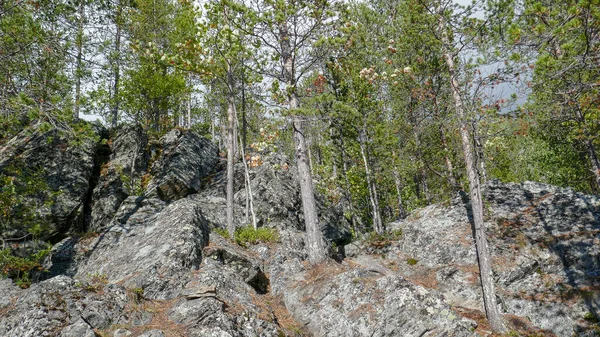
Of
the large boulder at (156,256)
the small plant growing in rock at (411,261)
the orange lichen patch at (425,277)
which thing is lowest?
the orange lichen patch at (425,277)

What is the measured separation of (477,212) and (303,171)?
552 cm

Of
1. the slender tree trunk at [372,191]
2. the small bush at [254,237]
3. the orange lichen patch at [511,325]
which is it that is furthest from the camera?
the slender tree trunk at [372,191]

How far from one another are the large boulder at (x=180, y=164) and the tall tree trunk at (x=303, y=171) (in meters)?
11.1

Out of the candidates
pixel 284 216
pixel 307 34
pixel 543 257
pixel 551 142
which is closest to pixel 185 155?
pixel 284 216

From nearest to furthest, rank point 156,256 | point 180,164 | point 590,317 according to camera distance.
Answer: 1. point 156,256
2. point 590,317
3. point 180,164

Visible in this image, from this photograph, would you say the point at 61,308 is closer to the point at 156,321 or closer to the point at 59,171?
the point at 156,321

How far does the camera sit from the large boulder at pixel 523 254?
32.3 feet

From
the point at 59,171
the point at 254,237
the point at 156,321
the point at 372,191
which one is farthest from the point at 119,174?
the point at 156,321

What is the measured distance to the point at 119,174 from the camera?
753 inches

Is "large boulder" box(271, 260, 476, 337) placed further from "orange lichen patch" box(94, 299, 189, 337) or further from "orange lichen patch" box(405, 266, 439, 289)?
"orange lichen patch" box(405, 266, 439, 289)

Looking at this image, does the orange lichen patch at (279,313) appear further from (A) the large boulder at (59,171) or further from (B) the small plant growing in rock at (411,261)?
(A) the large boulder at (59,171)

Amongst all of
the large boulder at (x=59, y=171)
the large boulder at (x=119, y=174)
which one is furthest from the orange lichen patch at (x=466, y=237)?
the large boulder at (x=59, y=171)

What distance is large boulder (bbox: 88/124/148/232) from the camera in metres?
17.4

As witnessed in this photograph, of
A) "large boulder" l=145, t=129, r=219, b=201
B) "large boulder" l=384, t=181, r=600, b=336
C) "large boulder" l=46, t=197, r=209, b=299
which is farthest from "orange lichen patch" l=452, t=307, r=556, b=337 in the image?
"large boulder" l=145, t=129, r=219, b=201
